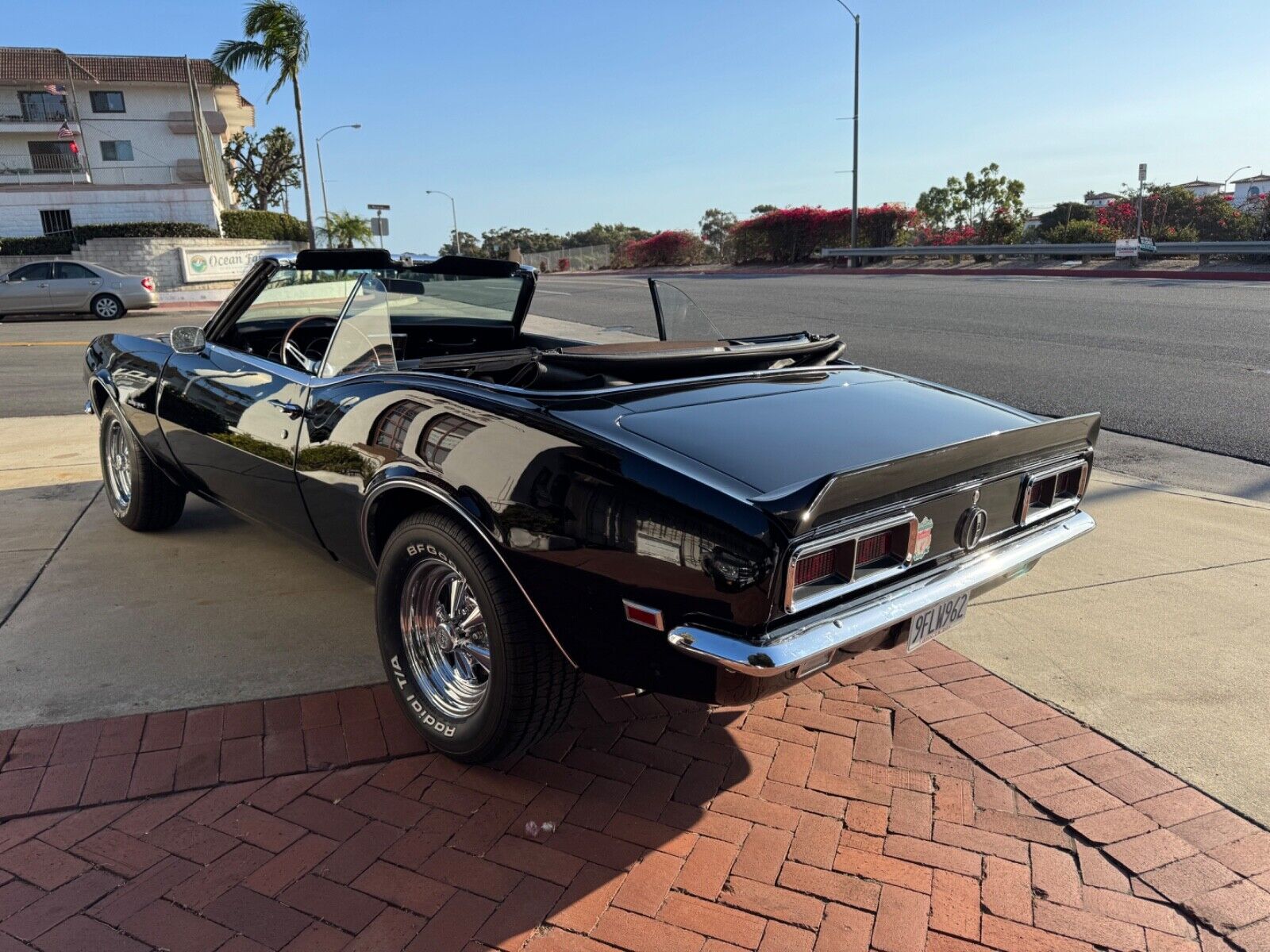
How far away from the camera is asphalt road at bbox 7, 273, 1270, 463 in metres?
7.78

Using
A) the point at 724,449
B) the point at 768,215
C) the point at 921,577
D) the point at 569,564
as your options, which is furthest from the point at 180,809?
the point at 768,215

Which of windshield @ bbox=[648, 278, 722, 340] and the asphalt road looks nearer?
windshield @ bbox=[648, 278, 722, 340]

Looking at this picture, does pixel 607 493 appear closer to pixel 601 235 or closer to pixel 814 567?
pixel 814 567

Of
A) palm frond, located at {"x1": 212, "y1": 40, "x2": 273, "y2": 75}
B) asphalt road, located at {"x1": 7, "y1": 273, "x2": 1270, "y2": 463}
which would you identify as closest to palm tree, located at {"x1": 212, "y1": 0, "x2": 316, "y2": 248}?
palm frond, located at {"x1": 212, "y1": 40, "x2": 273, "y2": 75}

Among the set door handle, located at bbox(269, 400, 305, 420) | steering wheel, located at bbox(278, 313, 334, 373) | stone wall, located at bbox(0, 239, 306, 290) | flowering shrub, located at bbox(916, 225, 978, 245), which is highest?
stone wall, located at bbox(0, 239, 306, 290)

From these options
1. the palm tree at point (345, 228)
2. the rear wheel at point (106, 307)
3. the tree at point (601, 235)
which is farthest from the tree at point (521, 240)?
the rear wheel at point (106, 307)

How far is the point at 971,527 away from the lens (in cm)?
257

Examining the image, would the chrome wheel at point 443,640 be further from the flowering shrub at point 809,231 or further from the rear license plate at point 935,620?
the flowering shrub at point 809,231

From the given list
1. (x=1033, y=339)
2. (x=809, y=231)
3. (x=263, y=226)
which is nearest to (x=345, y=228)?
(x=263, y=226)

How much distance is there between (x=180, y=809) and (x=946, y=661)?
2.55 meters

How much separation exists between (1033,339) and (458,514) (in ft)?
36.1

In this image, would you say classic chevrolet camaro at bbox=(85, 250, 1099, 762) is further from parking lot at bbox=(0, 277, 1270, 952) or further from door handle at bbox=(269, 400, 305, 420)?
parking lot at bbox=(0, 277, 1270, 952)

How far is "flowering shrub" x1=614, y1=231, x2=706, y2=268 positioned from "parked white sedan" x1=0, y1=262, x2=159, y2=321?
27.6m

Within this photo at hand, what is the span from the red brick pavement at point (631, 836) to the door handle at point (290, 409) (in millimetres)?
973
